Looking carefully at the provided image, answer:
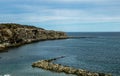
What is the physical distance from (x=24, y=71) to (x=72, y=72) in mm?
12092

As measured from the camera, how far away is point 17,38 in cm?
16050

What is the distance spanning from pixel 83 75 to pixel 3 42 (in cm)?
8735

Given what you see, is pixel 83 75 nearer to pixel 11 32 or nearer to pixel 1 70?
pixel 1 70

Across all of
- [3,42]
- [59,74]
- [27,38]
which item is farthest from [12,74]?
[27,38]

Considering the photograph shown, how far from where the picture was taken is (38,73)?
61.9 meters

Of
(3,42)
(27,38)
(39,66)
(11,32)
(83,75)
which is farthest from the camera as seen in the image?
(27,38)

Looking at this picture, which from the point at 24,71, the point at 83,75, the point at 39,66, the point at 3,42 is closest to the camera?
the point at 83,75

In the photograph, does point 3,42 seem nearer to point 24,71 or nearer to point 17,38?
point 17,38

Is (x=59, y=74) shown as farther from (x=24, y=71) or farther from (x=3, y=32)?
(x=3, y=32)

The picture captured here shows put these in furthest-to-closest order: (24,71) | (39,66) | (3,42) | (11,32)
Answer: (11,32), (3,42), (39,66), (24,71)

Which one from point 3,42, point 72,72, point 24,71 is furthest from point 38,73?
point 3,42

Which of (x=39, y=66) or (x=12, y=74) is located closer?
(x=12, y=74)

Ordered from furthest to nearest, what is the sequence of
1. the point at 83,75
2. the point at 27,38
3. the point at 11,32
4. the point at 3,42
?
the point at 27,38
the point at 11,32
the point at 3,42
the point at 83,75

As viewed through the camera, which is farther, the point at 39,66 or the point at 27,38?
the point at 27,38
